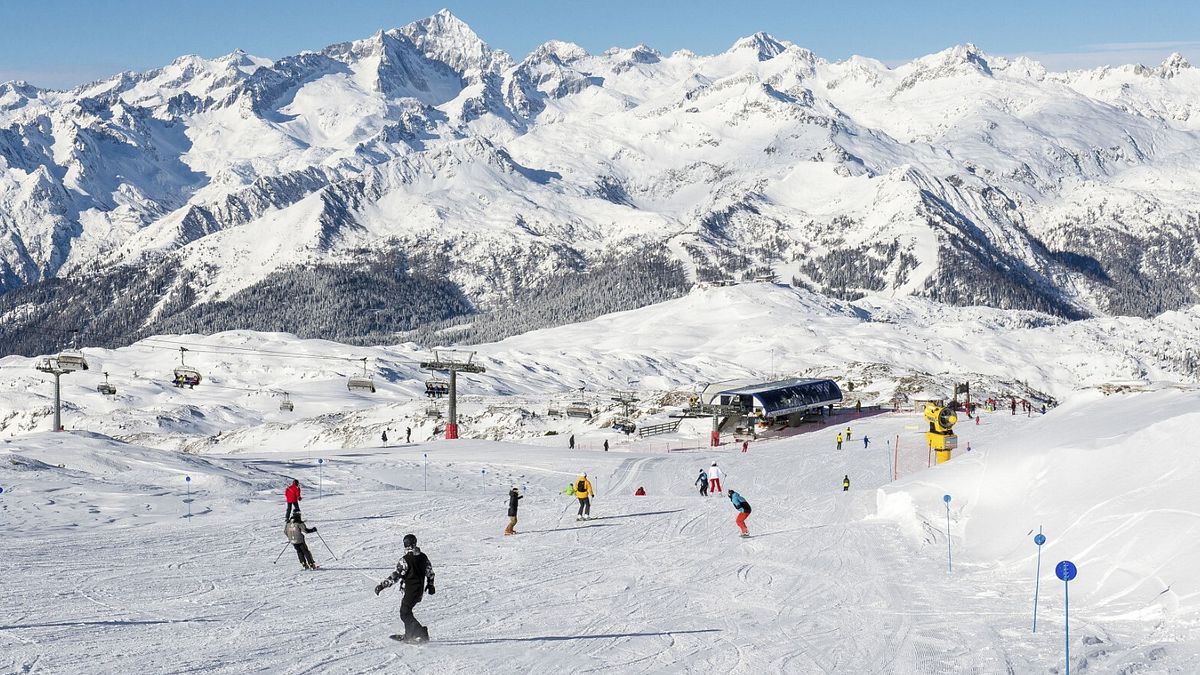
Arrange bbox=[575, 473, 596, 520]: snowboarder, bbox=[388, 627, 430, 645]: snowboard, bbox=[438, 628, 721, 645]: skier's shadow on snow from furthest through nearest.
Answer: bbox=[575, 473, 596, 520]: snowboarder → bbox=[438, 628, 721, 645]: skier's shadow on snow → bbox=[388, 627, 430, 645]: snowboard

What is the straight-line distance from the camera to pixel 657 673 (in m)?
19.4

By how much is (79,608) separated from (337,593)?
5061 millimetres

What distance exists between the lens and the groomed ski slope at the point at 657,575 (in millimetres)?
20266

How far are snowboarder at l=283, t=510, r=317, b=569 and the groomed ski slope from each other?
1.99 feet

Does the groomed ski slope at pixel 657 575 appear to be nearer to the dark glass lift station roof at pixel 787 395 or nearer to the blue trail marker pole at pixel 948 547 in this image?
the blue trail marker pole at pixel 948 547

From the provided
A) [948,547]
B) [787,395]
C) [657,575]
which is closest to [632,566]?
[657,575]

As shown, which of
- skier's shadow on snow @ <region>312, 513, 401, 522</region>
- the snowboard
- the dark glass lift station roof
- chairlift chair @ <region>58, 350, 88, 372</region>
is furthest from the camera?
the dark glass lift station roof

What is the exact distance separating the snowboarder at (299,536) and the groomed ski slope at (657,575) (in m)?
0.61

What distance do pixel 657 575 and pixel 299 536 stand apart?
8.39m

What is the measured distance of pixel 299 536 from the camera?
28.3 m

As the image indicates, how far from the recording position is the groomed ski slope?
20266 millimetres

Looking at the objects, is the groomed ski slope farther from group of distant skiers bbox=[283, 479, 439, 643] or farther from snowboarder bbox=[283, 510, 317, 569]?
snowboarder bbox=[283, 510, 317, 569]

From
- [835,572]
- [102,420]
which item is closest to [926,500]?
[835,572]

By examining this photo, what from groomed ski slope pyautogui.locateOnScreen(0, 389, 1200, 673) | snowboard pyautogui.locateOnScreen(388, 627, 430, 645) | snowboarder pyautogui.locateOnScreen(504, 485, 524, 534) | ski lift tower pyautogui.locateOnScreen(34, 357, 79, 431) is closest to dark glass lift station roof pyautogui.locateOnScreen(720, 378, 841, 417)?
groomed ski slope pyautogui.locateOnScreen(0, 389, 1200, 673)
